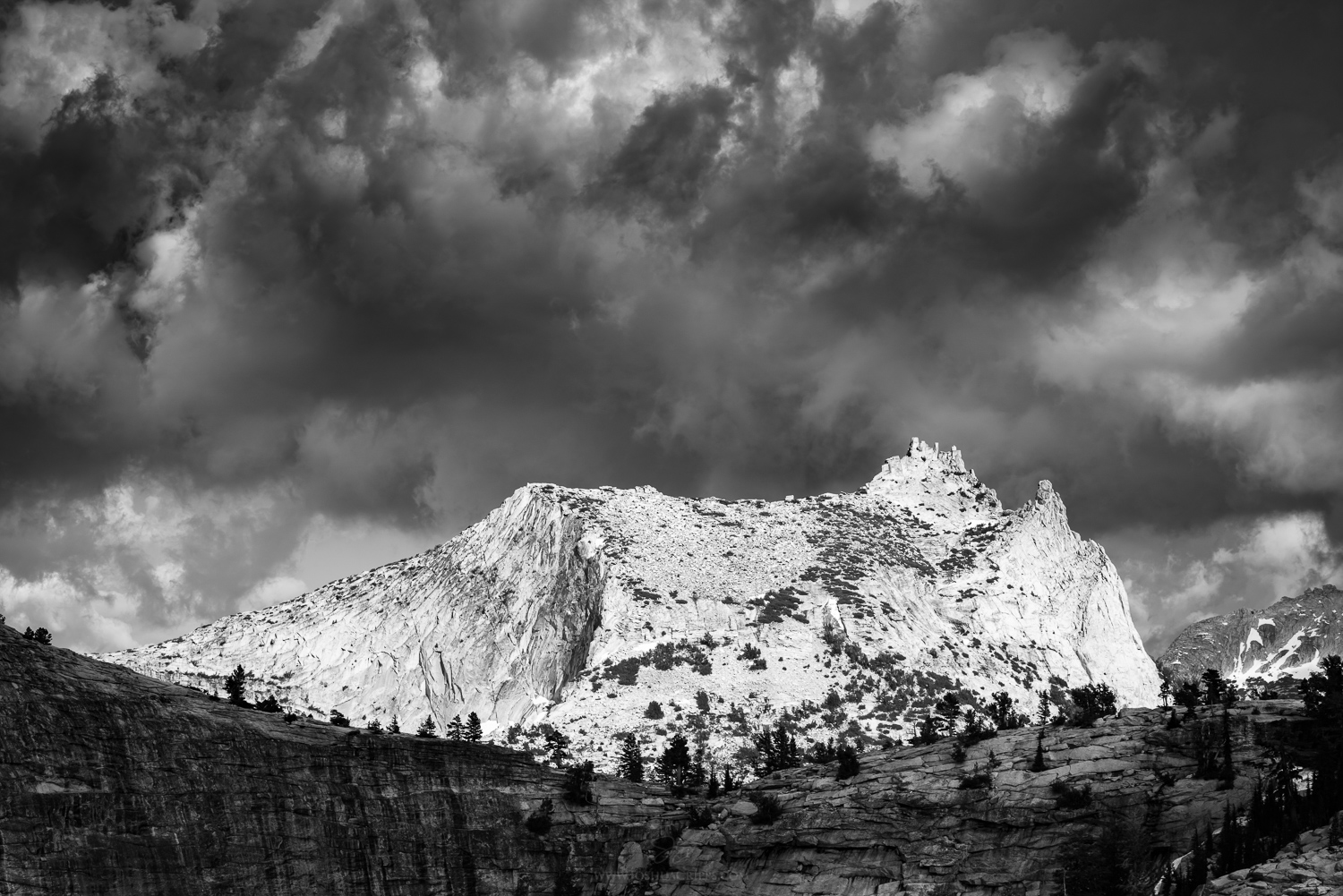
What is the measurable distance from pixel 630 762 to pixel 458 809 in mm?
34148

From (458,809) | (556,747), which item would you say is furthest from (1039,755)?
(556,747)

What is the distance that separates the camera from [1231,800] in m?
143

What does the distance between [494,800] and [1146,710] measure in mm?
74581

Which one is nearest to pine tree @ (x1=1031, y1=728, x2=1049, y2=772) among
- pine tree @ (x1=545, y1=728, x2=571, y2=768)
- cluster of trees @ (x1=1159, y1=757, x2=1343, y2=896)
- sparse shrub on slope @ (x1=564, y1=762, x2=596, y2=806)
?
cluster of trees @ (x1=1159, y1=757, x2=1343, y2=896)

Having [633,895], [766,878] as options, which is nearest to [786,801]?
[766,878]

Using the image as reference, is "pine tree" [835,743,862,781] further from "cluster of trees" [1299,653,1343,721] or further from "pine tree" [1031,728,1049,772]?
"cluster of trees" [1299,653,1343,721]

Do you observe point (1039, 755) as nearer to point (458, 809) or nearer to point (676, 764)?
point (676, 764)

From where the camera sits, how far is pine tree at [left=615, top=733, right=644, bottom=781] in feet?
609

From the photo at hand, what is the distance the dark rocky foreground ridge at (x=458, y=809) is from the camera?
13262 cm

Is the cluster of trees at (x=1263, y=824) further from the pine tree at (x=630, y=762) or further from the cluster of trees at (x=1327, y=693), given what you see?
the pine tree at (x=630, y=762)

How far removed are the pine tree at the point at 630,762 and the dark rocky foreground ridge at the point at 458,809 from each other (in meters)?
11.2

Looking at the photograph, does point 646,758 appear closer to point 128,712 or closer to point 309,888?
point 309,888

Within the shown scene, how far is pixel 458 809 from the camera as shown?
6304 inches

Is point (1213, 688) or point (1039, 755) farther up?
point (1213, 688)
